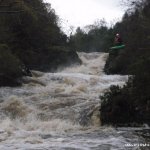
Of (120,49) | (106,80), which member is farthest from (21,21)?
(106,80)

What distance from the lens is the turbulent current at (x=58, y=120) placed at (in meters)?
12.7

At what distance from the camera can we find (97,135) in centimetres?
1411

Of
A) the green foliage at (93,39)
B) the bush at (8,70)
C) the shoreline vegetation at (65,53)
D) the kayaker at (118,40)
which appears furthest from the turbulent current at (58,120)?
the green foliage at (93,39)

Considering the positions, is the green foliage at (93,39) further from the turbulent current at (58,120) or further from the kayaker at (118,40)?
the turbulent current at (58,120)

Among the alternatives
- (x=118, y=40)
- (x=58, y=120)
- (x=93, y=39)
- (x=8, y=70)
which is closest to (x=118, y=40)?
(x=118, y=40)

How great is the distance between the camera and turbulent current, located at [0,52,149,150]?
41.8 feet

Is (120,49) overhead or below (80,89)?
overhead

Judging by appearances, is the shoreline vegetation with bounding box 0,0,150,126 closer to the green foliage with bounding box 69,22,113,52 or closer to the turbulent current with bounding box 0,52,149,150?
the turbulent current with bounding box 0,52,149,150

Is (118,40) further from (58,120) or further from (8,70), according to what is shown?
(58,120)

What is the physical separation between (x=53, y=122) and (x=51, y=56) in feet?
79.1

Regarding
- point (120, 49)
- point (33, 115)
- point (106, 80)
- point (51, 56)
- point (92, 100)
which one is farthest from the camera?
point (51, 56)

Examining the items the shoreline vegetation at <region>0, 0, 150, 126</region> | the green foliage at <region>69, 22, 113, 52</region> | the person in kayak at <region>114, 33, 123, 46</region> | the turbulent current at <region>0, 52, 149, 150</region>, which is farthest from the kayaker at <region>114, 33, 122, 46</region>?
the green foliage at <region>69, 22, 113, 52</region>

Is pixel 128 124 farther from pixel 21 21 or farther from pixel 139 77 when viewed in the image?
pixel 21 21

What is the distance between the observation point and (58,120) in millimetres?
16562
